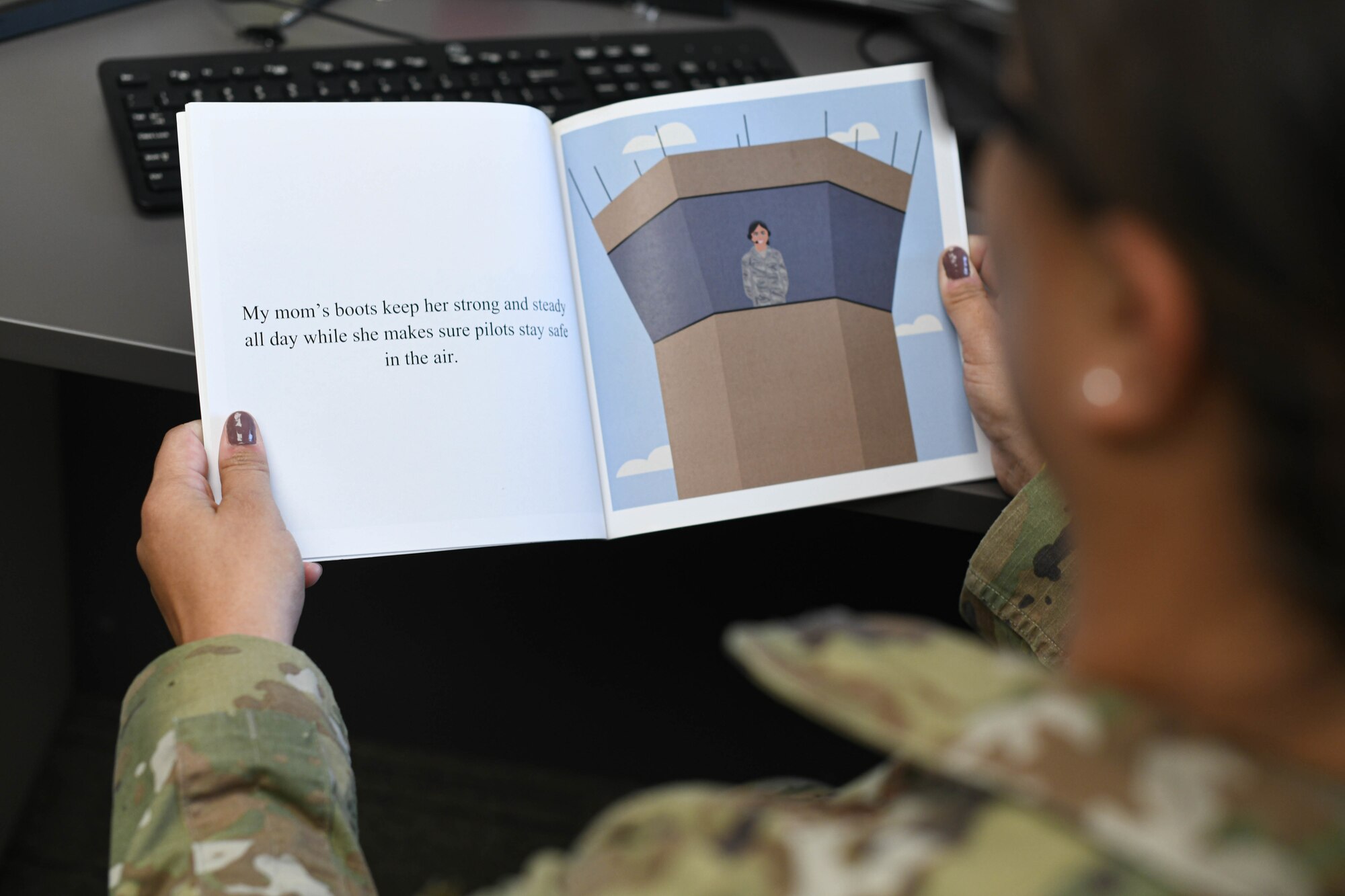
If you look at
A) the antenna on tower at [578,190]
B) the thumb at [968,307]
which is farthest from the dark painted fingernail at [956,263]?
the antenna on tower at [578,190]

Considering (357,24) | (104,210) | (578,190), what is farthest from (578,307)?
(357,24)

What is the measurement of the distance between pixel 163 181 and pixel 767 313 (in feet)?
1.29

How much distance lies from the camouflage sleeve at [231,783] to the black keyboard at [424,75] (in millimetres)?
349

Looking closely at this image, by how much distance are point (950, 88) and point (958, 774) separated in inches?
9.2

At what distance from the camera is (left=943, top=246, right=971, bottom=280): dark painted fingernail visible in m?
0.72

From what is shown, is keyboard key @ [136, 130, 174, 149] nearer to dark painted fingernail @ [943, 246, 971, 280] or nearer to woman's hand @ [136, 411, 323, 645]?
woman's hand @ [136, 411, 323, 645]

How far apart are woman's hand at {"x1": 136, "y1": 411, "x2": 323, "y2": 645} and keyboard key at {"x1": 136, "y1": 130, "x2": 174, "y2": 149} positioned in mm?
227

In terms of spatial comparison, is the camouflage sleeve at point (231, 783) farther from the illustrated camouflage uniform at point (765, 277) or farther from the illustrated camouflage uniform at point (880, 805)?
the illustrated camouflage uniform at point (765, 277)

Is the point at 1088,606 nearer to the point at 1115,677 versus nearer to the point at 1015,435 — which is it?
the point at 1115,677

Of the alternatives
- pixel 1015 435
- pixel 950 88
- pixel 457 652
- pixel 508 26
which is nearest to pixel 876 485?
pixel 1015 435

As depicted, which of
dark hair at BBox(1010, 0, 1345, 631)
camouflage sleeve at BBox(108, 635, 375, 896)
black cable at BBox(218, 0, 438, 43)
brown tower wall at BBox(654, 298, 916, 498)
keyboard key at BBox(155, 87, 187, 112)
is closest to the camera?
dark hair at BBox(1010, 0, 1345, 631)

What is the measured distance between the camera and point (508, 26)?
100 centimetres

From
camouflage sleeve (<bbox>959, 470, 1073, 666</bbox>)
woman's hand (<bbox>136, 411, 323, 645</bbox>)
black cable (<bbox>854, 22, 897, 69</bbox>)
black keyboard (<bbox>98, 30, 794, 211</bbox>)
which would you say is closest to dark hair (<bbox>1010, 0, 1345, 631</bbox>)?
camouflage sleeve (<bbox>959, 470, 1073, 666</bbox>)

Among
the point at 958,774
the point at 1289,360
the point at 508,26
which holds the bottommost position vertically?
the point at 958,774
